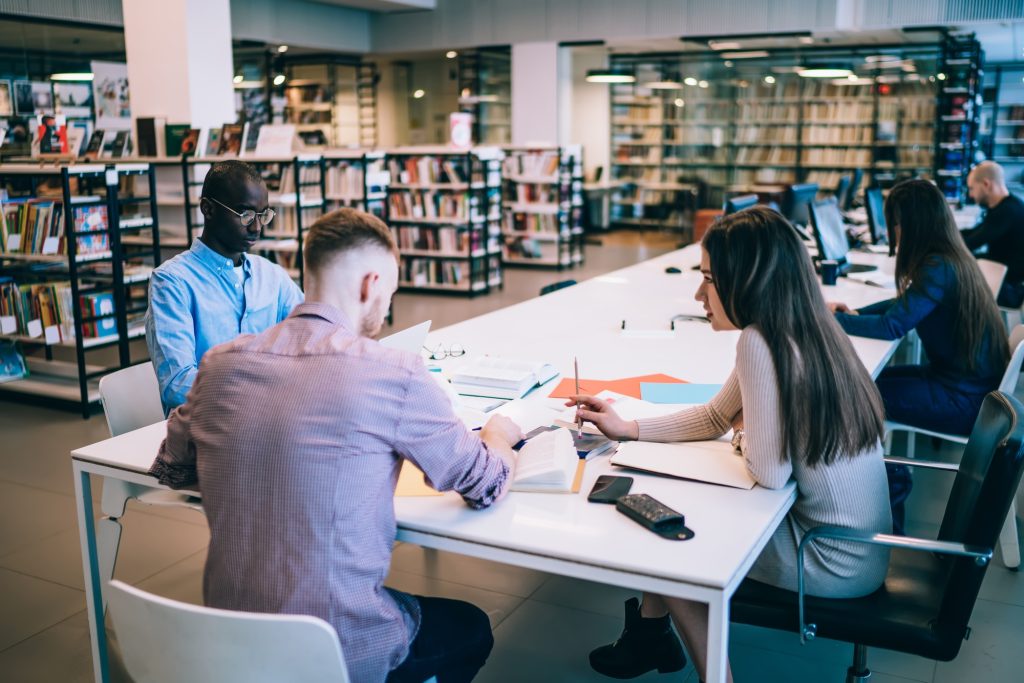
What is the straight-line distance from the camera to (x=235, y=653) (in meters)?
1.34

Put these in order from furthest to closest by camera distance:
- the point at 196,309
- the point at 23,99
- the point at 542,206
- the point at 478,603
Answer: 1. the point at 542,206
2. the point at 23,99
3. the point at 478,603
4. the point at 196,309

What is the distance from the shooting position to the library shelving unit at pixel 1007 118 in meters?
16.4

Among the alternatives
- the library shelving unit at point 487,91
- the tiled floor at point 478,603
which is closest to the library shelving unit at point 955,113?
the library shelving unit at point 487,91

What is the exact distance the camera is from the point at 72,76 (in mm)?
9469

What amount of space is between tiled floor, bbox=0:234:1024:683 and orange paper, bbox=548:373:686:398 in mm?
729

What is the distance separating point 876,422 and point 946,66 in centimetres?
1095

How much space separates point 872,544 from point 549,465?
731mm

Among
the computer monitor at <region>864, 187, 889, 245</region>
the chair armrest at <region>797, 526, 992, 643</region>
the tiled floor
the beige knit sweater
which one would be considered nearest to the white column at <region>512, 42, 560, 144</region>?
the computer monitor at <region>864, 187, 889, 245</region>

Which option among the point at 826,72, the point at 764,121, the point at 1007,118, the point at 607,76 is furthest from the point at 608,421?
the point at 1007,118

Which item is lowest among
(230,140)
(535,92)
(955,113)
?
(230,140)

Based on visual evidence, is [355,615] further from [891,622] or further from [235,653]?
[891,622]

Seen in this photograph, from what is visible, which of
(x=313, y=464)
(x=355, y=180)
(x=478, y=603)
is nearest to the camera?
(x=313, y=464)

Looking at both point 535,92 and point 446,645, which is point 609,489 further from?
point 535,92

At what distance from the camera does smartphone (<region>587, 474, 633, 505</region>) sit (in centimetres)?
186
